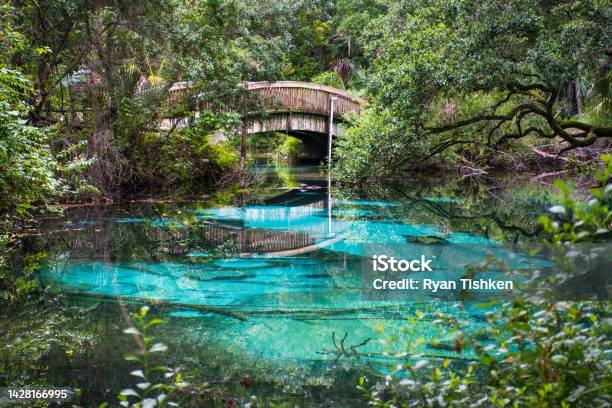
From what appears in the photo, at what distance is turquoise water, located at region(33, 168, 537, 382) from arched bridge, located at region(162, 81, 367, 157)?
15.5 feet

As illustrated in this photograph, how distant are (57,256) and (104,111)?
4.74m

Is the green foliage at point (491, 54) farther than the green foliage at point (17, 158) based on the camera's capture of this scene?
Yes

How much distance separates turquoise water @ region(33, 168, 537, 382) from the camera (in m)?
4.40

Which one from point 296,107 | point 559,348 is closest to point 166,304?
point 559,348

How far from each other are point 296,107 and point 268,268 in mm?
12302

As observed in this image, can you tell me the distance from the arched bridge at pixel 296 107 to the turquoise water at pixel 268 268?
4739mm

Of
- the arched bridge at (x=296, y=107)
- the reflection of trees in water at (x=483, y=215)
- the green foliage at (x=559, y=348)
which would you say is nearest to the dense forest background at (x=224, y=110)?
the green foliage at (x=559, y=348)

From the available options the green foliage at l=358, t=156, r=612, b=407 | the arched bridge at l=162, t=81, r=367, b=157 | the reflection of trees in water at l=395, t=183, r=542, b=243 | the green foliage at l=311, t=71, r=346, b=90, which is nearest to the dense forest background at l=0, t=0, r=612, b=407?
the green foliage at l=358, t=156, r=612, b=407

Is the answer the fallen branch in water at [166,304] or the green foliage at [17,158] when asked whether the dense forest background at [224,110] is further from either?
the fallen branch in water at [166,304]

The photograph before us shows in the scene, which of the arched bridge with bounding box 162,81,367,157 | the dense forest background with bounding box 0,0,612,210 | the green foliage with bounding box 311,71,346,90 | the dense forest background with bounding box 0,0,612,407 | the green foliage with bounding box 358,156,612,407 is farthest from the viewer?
the green foliage with bounding box 311,71,346,90

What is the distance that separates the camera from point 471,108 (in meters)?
16.9

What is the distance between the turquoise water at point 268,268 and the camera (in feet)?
14.4

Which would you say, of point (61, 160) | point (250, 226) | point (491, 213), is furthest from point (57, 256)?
point (491, 213)

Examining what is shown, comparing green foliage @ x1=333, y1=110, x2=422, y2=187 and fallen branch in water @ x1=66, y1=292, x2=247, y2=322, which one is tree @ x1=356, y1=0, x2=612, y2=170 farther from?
fallen branch in water @ x1=66, y1=292, x2=247, y2=322
